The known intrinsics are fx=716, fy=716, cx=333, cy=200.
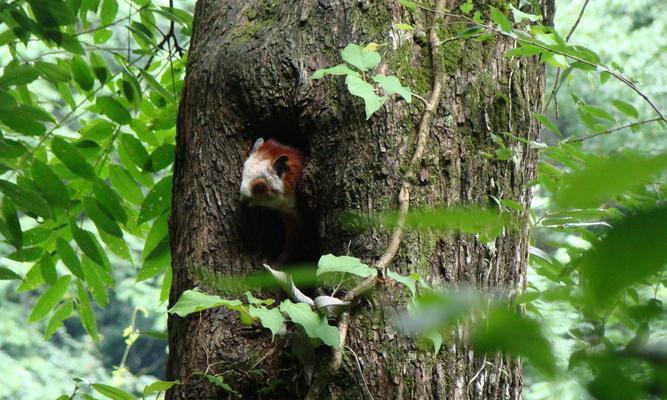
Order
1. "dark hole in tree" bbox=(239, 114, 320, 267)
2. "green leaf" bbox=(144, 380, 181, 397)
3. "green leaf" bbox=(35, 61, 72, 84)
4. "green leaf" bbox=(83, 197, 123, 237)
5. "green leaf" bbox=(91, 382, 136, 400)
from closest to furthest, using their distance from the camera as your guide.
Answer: "green leaf" bbox=(144, 380, 181, 397)
"green leaf" bbox=(91, 382, 136, 400)
"dark hole in tree" bbox=(239, 114, 320, 267)
"green leaf" bbox=(35, 61, 72, 84)
"green leaf" bbox=(83, 197, 123, 237)

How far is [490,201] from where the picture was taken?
94.3 inches

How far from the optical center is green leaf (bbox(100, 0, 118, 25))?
3523 millimetres

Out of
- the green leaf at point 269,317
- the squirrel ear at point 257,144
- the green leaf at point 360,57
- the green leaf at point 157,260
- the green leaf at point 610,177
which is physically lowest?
the green leaf at point 610,177

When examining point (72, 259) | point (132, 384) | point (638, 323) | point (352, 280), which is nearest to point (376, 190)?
point (352, 280)

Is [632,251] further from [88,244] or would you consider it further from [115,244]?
[115,244]

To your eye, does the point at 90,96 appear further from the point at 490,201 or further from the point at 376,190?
the point at 490,201

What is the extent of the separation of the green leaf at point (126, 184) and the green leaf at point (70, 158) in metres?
0.26

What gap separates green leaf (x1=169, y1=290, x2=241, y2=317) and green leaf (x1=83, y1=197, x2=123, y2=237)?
139 cm

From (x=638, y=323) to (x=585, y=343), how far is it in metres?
0.15

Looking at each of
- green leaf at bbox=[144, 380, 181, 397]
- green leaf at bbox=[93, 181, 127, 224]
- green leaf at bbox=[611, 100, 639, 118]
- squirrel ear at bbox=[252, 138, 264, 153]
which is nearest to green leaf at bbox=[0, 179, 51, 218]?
green leaf at bbox=[93, 181, 127, 224]

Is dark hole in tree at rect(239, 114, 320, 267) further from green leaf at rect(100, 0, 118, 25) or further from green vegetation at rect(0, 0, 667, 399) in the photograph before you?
green leaf at rect(100, 0, 118, 25)

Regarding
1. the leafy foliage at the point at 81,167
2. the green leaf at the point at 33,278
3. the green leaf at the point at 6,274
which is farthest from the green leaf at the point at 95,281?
the green leaf at the point at 6,274

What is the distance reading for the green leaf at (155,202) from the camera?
335 cm

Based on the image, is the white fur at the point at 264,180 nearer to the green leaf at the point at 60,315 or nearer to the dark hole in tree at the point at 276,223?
the dark hole in tree at the point at 276,223
